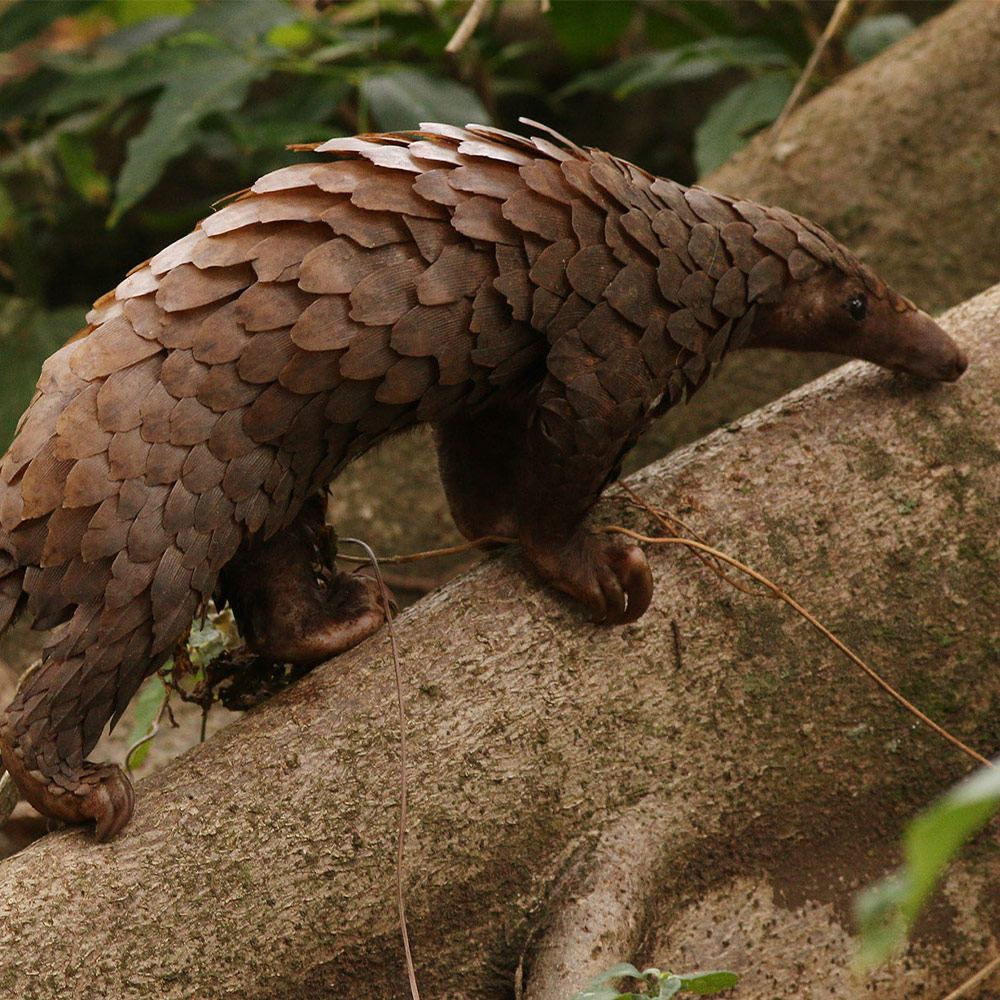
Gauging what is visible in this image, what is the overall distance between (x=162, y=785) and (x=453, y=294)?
3.41 feet

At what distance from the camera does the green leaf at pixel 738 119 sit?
394cm

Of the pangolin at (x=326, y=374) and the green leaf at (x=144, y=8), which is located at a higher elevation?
the pangolin at (x=326, y=374)

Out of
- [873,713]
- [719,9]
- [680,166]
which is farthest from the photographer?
[680,166]

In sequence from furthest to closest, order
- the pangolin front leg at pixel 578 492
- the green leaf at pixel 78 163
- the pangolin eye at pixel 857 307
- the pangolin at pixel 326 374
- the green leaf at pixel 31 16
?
1. the green leaf at pixel 78 163
2. the green leaf at pixel 31 16
3. the pangolin eye at pixel 857 307
4. the pangolin front leg at pixel 578 492
5. the pangolin at pixel 326 374

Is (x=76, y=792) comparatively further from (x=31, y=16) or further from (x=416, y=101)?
(x=31, y=16)

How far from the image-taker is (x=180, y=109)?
386 centimetres

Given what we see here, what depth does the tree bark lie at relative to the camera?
1.94m

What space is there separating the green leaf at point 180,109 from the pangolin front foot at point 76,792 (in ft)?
7.49

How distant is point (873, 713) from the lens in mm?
2260

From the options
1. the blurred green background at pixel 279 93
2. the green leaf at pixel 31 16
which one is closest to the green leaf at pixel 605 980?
the blurred green background at pixel 279 93

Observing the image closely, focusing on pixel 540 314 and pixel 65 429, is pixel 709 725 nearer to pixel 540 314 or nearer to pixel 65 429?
pixel 540 314

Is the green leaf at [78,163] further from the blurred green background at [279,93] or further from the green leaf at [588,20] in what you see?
the green leaf at [588,20]

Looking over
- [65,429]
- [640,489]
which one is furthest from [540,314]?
[65,429]

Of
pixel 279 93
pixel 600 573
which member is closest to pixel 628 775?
pixel 600 573
